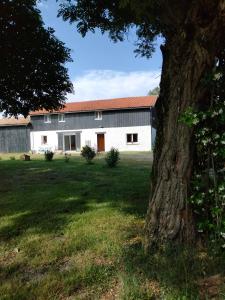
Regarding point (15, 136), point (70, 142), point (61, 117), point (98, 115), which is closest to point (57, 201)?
point (98, 115)

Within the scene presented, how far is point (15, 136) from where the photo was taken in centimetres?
5081

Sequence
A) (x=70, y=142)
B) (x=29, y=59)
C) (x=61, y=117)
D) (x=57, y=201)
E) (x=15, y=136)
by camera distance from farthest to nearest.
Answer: (x=15, y=136), (x=61, y=117), (x=70, y=142), (x=29, y=59), (x=57, y=201)

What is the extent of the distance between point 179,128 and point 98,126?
4183cm

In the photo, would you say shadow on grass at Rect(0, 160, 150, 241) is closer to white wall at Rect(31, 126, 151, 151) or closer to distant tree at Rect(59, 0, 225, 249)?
distant tree at Rect(59, 0, 225, 249)

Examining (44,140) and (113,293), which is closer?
(113,293)

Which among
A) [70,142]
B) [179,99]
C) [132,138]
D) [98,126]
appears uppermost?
[98,126]

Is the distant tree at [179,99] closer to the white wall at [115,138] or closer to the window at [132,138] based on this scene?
the white wall at [115,138]

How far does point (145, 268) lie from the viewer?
15.2 feet

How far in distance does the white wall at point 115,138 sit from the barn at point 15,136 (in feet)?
5.48

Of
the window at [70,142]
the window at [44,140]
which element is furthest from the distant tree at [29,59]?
the window at [44,140]

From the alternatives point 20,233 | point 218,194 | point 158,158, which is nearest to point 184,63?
point 158,158

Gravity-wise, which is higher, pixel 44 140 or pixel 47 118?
pixel 47 118

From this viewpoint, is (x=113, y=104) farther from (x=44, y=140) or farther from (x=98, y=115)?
(x=44, y=140)

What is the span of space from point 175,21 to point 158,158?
1944mm
